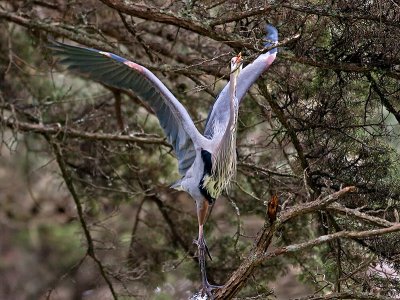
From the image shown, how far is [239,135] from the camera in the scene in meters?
5.83

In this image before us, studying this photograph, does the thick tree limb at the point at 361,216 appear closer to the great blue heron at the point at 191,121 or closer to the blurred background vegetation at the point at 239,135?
the blurred background vegetation at the point at 239,135

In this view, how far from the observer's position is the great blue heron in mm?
4332

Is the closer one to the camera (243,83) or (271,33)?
(271,33)

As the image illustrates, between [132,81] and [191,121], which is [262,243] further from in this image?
[132,81]

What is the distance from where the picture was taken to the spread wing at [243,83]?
4316 millimetres

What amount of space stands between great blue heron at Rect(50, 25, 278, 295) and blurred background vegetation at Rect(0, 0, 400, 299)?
0.15 meters

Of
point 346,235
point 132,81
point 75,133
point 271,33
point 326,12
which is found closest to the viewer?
point 346,235

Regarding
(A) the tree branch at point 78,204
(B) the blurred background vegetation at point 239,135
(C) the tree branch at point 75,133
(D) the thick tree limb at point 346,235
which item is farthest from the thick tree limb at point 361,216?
(A) the tree branch at point 78,204

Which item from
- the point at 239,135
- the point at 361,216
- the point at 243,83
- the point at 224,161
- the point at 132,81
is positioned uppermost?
the point at 239,135

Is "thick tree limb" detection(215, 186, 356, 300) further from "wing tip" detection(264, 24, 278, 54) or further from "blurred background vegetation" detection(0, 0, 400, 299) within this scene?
"wing tip" detection(264, 24, 278, 54)

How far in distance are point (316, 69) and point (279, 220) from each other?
122cm

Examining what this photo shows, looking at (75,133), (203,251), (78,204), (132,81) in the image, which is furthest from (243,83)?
(78,204)

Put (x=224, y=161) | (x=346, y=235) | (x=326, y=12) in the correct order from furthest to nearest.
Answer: (x=224, y=161)
(x=326, y=12)
(x=346, y=235)

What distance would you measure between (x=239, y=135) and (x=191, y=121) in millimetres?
1477
